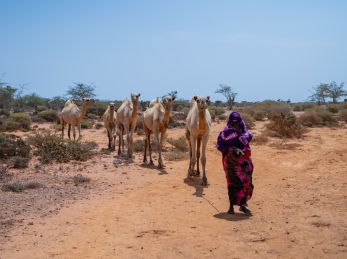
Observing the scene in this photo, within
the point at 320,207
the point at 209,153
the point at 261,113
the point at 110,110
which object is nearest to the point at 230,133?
the point at 320,207

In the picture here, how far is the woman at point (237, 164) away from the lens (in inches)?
261

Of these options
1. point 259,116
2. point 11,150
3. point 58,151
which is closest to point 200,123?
point 58,151

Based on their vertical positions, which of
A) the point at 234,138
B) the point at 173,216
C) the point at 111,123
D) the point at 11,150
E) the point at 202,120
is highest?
the point at 202,120

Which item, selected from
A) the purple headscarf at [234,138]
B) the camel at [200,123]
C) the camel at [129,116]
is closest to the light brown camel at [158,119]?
the camel at [129,116]

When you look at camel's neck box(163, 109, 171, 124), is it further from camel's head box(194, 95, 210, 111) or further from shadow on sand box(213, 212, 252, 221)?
shadow on sand box(213, 212, 252, 221)

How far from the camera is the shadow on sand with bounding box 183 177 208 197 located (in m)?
8.35

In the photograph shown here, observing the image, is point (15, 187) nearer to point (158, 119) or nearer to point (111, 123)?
point (158, 119)

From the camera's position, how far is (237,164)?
21.9ft

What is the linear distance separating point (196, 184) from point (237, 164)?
8.74ft

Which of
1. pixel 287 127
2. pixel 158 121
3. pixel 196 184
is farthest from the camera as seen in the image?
pixel 287 127

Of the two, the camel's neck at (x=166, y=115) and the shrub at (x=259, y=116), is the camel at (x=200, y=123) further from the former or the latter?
the shrub at (x=259, y=116)

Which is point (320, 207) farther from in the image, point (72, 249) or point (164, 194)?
point (72, 249)

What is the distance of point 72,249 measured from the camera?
201 inches

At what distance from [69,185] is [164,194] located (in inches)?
89.0
